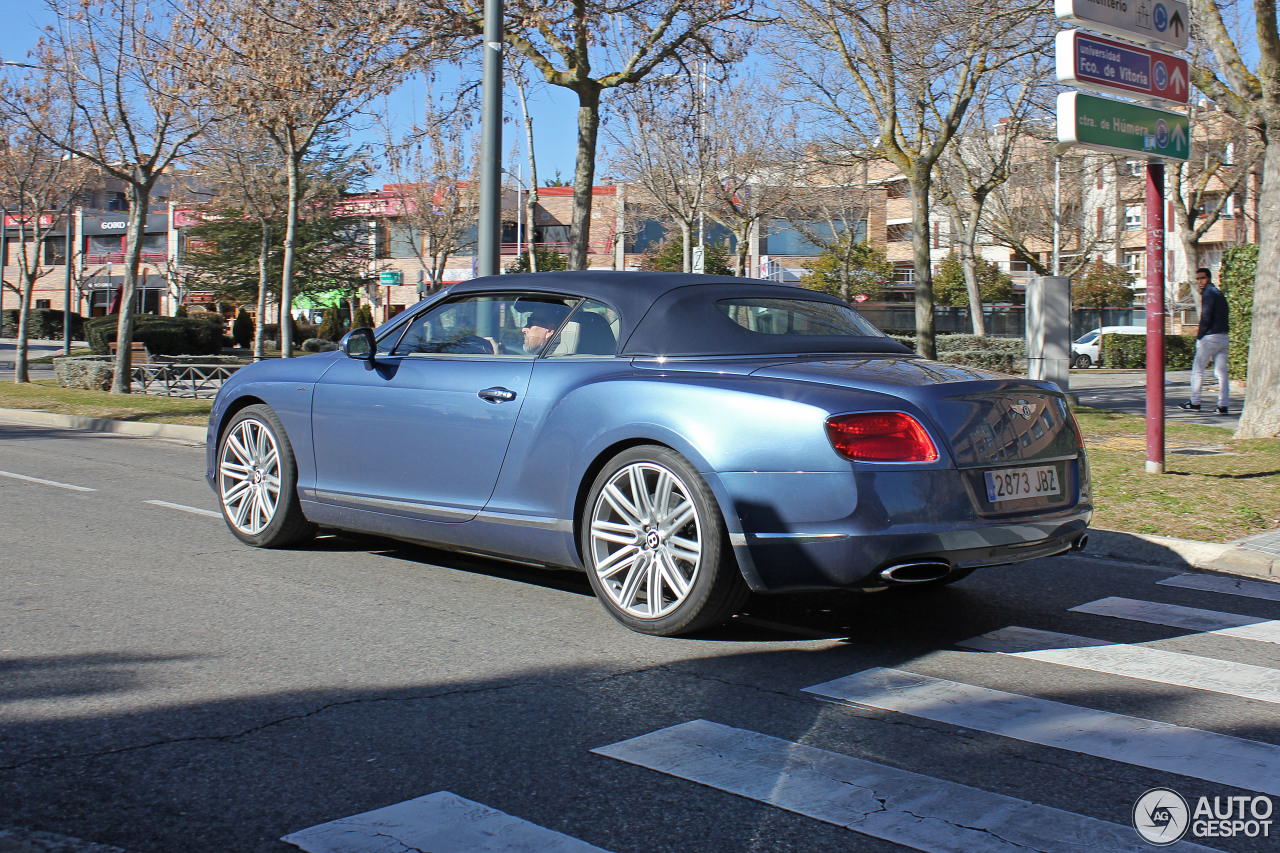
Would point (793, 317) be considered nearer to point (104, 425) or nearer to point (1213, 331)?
point (1213, 331)

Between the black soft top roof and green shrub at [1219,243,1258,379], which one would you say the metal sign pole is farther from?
green shrub at [1219,243,1258,379]

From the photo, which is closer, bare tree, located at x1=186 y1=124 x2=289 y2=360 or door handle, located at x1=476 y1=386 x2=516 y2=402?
door handle, located at x1=476 y1=386 x2=516 y2=402

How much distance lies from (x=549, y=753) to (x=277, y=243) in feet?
145

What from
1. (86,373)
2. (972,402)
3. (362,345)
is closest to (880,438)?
(972,402)

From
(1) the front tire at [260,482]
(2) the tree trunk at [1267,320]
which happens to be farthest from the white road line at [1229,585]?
(2) the tree trunk at [1267,320]

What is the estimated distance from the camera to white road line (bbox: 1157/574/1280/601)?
6121 millimetres

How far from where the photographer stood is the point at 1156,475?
9289 millimetres

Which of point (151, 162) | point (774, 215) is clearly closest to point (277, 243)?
point (774, 215)

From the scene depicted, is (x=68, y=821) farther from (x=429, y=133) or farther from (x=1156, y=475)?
(x=429, y=133)

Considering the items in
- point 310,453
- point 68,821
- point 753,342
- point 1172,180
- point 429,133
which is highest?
point 1172,180

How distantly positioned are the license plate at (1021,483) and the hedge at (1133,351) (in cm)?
3769

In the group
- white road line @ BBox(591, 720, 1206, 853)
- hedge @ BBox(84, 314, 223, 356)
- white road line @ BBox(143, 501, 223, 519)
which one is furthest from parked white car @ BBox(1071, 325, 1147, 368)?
white road line @ BBox(591, 720, 1206, 853)

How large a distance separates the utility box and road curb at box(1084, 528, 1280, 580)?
11.6 metres

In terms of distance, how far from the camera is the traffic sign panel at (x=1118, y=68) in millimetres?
8289
